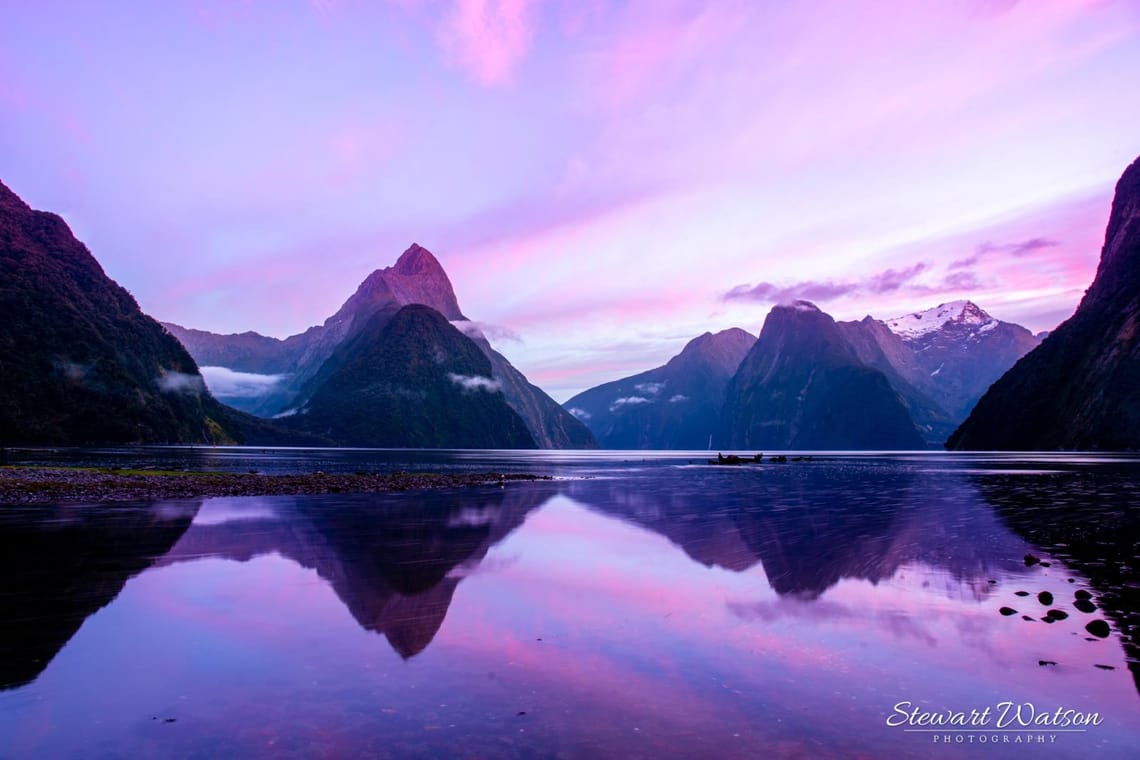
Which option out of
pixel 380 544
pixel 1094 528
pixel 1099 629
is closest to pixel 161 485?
pixel 380 544

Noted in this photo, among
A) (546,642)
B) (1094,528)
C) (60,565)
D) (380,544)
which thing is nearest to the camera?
(546,642)

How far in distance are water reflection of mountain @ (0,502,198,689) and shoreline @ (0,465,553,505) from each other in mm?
7405

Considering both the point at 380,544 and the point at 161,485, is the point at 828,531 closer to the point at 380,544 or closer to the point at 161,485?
the point at 380,544

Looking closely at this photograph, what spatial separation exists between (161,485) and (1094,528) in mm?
65386

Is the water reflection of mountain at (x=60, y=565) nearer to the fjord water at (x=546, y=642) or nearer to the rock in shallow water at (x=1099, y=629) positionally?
the fjord water at (x=546, y=642)

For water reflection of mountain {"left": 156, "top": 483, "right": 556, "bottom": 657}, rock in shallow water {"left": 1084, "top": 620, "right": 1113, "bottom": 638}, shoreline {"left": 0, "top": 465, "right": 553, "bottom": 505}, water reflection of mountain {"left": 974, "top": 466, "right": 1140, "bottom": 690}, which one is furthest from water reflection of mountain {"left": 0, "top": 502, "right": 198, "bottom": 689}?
rock in shallow water {"left": 1084, "top": 620, "right": 1113, "bottom": 638}

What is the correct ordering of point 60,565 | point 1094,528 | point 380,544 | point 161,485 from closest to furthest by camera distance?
point 60,565 → point 380,544 → point 1094,528 → point 161,485

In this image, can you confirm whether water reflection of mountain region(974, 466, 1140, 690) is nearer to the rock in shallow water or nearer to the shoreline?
the rock in shallow water

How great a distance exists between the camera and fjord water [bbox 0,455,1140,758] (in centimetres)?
1063

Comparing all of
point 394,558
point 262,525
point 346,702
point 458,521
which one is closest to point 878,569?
point 394,558

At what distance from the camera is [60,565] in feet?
78.3

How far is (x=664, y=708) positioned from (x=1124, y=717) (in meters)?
7.51

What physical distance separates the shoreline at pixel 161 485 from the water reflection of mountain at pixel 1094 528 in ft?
165

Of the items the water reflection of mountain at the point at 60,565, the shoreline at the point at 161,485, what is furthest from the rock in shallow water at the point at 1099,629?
the shoreline at the point at 161,485
